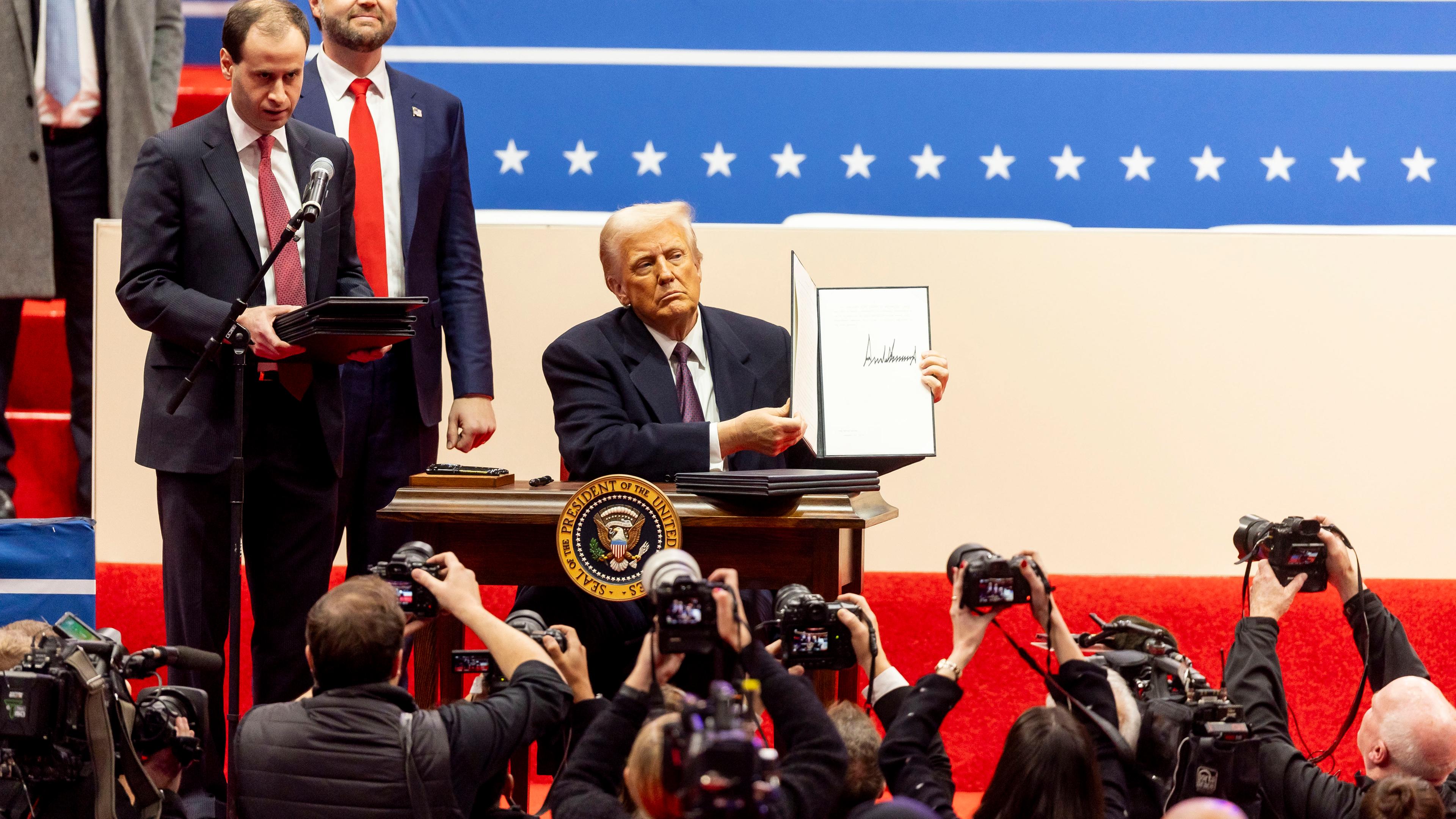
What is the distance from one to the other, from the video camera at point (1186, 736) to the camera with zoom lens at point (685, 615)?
0.66m

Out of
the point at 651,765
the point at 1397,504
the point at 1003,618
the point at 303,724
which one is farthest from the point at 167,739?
the point at 1397,504

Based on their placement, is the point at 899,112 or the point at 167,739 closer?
the point at 167,739

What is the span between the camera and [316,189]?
2.51 meters

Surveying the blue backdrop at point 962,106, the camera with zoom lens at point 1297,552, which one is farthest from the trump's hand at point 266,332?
the camera with zoom lens at point 1297,552

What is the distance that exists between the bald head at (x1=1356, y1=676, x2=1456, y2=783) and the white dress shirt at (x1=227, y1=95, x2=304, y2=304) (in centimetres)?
223

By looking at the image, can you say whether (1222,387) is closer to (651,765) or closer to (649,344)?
(649,344)

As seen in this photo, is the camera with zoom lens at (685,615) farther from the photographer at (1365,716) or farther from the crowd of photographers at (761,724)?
the photographer at (1365,716)

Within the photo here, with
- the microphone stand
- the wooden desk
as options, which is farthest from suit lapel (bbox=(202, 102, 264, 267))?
the wooden desk

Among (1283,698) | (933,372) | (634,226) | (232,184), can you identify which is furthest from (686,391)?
(1283,698)

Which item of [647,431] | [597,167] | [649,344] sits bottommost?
[647,431]

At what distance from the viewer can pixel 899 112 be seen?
13.9ft

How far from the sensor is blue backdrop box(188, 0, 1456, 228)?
4168 mm

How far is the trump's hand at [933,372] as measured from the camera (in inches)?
114

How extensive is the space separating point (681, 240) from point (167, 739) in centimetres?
151
